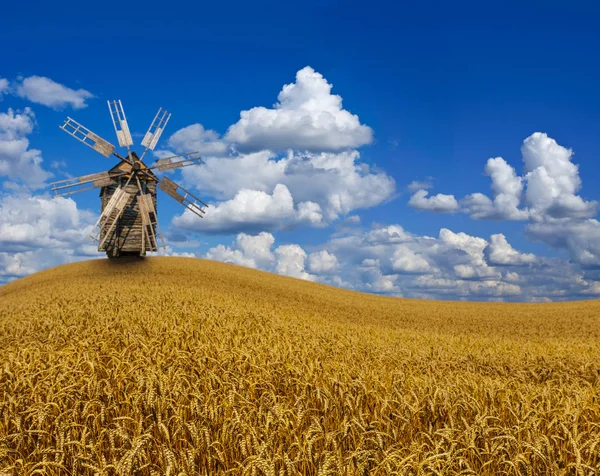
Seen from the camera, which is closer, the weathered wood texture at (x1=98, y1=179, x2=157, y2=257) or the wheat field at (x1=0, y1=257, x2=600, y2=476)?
the wheat field at (x1=0, y1=257, x2=600, y2=476)

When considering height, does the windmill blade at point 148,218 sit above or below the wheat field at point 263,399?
above

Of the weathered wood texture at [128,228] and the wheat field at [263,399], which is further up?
the weathered wood texture at [128,228]

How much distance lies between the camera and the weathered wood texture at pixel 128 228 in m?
32.8

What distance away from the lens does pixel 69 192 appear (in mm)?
33000

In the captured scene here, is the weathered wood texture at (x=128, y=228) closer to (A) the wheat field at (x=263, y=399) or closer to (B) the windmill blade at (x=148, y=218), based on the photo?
(B) the windmill blade at (x=148, y=218)

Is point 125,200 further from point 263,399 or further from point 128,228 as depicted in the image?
point 263,399

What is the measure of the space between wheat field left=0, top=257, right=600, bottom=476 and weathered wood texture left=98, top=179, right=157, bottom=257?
52.6 ft

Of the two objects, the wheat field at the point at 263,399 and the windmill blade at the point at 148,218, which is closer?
the wheat field at the point at 263,399

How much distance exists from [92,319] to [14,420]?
7.54m

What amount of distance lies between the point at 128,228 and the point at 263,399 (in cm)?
3010

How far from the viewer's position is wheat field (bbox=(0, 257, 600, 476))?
387 centimetres

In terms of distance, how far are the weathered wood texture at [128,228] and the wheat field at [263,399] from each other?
16031 mm

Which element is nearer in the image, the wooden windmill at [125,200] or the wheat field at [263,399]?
the wheat field at [263,399]

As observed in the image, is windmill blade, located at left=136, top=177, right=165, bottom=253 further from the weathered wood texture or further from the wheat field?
the wheat field
